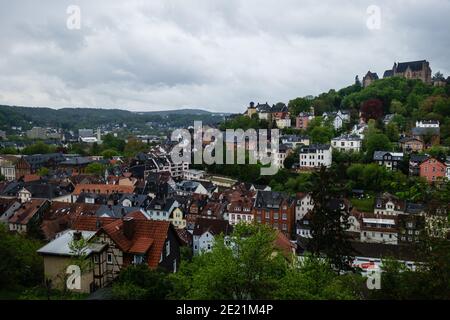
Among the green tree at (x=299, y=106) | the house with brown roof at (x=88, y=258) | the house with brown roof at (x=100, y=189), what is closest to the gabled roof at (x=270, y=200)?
the house with brown roof at (x=100, y=189)

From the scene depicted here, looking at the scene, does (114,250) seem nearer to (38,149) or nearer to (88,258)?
(88,258)

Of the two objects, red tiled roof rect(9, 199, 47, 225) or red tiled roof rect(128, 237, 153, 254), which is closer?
red tiled roof rect(128, 237, 153, 254)

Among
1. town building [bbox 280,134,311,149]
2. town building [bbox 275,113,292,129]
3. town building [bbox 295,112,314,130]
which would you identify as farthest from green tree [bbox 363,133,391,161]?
town building [bbox 275,113,292,129]

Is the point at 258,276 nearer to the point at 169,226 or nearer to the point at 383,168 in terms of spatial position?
the point at 169,226

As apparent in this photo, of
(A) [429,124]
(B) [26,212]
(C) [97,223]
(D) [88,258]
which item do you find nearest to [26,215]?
(B) [26,212]

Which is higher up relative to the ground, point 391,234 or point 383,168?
point 383,168

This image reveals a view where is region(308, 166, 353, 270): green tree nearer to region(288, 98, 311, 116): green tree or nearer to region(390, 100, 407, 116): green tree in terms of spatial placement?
region(390, 100, 407, 116): green tree

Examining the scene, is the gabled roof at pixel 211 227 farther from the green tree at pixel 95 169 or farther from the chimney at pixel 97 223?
the green tree at pixel 95 169

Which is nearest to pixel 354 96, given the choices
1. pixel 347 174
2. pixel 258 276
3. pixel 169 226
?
pixel 347 174

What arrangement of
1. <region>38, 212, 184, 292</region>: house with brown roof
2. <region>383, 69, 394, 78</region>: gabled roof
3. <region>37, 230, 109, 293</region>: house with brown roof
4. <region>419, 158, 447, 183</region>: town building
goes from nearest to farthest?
<region>37, 230, 109, 293</region>: house with brown roof → <region>38, 212, 184, 292</region>: house with brown roof → <region>419, 158, 447, 183</region>: town building → <region>383, 69, 394, 78</region>: gabled roof

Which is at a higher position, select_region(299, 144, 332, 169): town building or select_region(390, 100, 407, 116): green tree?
select_region(390, 100, 407, 116): green tree
